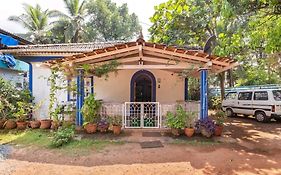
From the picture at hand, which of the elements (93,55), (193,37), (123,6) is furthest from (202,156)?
(123,6)

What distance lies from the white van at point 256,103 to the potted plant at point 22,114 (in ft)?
37.5

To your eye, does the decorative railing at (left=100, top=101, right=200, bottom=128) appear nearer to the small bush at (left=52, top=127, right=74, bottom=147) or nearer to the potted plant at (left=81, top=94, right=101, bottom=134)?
the potted plant at (left=81, top=94, right=101, bottom=134)

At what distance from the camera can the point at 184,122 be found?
8289 millimetres

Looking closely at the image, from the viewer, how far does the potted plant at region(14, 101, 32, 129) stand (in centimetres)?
966

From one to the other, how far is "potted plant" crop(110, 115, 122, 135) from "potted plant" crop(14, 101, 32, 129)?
3959mm

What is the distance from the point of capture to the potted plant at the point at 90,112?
8.47 metres

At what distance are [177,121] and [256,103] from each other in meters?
6.56

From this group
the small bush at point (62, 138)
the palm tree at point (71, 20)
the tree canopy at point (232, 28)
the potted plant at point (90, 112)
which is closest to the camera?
the small bush at point (62, 138)

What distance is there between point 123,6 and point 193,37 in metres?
20.7

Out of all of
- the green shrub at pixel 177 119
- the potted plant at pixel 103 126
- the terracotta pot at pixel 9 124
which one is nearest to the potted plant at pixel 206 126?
the green shrub at pixel 177 119

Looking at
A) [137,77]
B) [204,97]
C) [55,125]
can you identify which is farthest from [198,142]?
[55,125]

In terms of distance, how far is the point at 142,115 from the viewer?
916 centimetres

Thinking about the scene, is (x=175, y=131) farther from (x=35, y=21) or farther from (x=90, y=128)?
(x=35, y=21)

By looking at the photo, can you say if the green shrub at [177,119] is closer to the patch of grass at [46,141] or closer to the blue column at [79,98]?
the patch of grass at [46,141]
